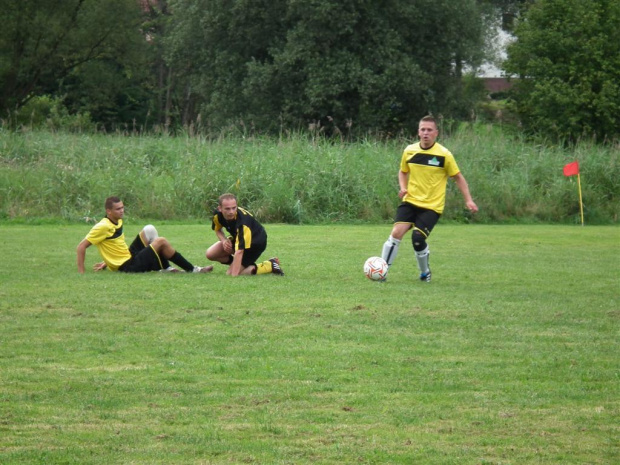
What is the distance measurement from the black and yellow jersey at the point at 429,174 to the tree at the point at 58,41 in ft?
108

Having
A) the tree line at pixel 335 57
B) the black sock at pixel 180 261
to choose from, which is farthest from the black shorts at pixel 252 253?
the tree line at pixel 335 57

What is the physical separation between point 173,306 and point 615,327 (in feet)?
13.1

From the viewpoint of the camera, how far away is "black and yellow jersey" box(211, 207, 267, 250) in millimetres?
11422

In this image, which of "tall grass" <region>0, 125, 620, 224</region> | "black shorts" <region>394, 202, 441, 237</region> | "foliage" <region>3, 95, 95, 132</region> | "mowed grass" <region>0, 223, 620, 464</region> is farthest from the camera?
"foliage" <region>3, 95, 95, 132</region>

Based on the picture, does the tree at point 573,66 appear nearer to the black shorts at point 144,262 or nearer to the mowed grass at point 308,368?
the mowed grass at point 308,368

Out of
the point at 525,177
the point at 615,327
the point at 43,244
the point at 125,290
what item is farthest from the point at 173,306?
the point at 525,177

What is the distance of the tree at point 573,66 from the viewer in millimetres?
39688

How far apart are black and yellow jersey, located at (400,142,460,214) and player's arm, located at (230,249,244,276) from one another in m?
2.06

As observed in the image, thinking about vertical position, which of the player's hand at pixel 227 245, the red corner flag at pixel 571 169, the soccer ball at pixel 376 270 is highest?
the red corner flag at pixel 571 169

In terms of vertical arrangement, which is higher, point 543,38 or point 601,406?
point 543,38

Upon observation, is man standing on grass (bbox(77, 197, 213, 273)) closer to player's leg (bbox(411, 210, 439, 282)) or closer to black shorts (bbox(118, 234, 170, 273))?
black shorts (bbox(118, 234, 170, 273))

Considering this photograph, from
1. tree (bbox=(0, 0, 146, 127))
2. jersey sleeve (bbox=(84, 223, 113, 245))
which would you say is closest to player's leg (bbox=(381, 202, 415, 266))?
jersey sleeve (bbox=(84, 223, 113, 245))

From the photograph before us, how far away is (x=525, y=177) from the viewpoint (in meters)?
23.9

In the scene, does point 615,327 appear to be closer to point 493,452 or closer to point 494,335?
point 494,335
